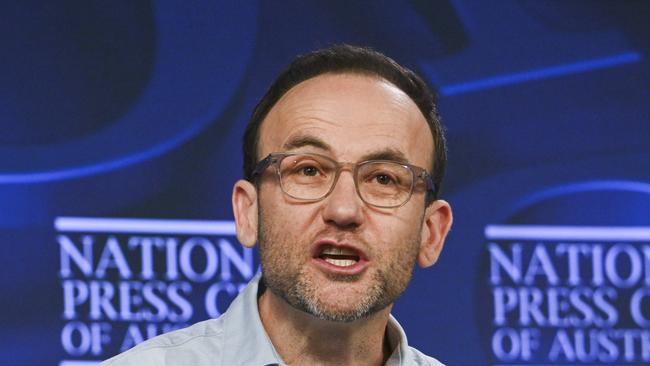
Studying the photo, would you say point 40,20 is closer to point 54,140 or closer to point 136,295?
point 54,140

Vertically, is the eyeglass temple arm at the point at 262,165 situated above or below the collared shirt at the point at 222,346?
above

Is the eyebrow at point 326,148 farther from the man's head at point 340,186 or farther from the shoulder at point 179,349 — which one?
the shoulder at point 179,349

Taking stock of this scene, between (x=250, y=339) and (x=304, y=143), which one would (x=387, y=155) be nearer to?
(x=304, y=143)

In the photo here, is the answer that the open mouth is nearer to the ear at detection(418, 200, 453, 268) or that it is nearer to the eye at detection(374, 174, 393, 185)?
the eye at detection(374, 174, 393, 185)

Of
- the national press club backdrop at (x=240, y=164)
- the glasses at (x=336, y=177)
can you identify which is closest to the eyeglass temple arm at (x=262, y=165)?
the glasses at (x=336, y=177)

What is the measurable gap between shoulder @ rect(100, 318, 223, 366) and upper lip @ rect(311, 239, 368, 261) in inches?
11.6

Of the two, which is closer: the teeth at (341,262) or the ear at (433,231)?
the teeth at (341,262)

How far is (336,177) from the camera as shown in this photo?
2102 millimetres

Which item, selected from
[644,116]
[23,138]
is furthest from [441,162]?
[644,116]

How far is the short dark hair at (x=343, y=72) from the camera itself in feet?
7.65

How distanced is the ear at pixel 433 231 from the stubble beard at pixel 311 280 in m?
Answer: 0.16

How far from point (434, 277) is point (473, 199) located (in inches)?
11.7

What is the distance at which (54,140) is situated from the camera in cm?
342

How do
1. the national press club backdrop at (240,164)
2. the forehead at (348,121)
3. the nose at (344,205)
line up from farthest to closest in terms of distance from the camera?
1. the national press club backdrop at (240,164)
2. the forehead at (348,121)
3. the nose at (344,205)
